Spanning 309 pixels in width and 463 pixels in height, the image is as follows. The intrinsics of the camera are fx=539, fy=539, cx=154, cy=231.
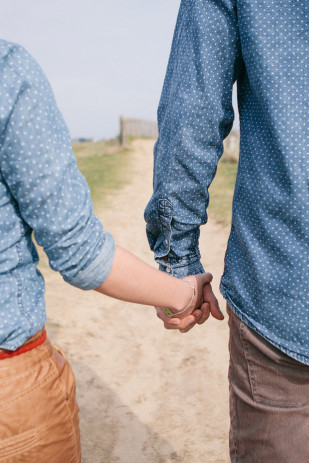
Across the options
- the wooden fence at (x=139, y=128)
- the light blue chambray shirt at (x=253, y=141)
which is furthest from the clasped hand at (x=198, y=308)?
the wooden fence at (x=139, y=128)

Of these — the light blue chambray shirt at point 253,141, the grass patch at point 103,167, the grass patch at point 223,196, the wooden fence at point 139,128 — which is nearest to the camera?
the light blue chambray shirt at point 253,141

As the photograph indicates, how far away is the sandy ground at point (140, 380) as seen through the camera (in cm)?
317

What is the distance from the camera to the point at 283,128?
1.42m

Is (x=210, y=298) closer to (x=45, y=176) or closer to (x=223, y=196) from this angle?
(x=45, y=176)

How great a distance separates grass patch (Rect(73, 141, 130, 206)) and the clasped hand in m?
7.45

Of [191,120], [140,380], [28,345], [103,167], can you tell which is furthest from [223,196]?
[28,345]

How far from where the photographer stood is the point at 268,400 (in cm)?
157

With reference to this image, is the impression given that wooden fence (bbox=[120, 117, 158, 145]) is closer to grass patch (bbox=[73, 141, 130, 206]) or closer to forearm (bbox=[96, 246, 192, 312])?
grass patch (bbox=[73, 141, 130, 206])

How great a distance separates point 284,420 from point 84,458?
6.16 ft

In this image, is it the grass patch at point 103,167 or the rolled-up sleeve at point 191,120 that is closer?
the rolled-up sleeve at point 191,120

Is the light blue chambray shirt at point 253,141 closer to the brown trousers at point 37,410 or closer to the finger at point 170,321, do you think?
the finger at point 170,321

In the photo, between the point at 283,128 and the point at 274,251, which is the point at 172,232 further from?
the point at 283,128

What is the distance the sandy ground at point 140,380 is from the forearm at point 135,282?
6.35 ft

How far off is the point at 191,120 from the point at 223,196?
8093 millimetres
